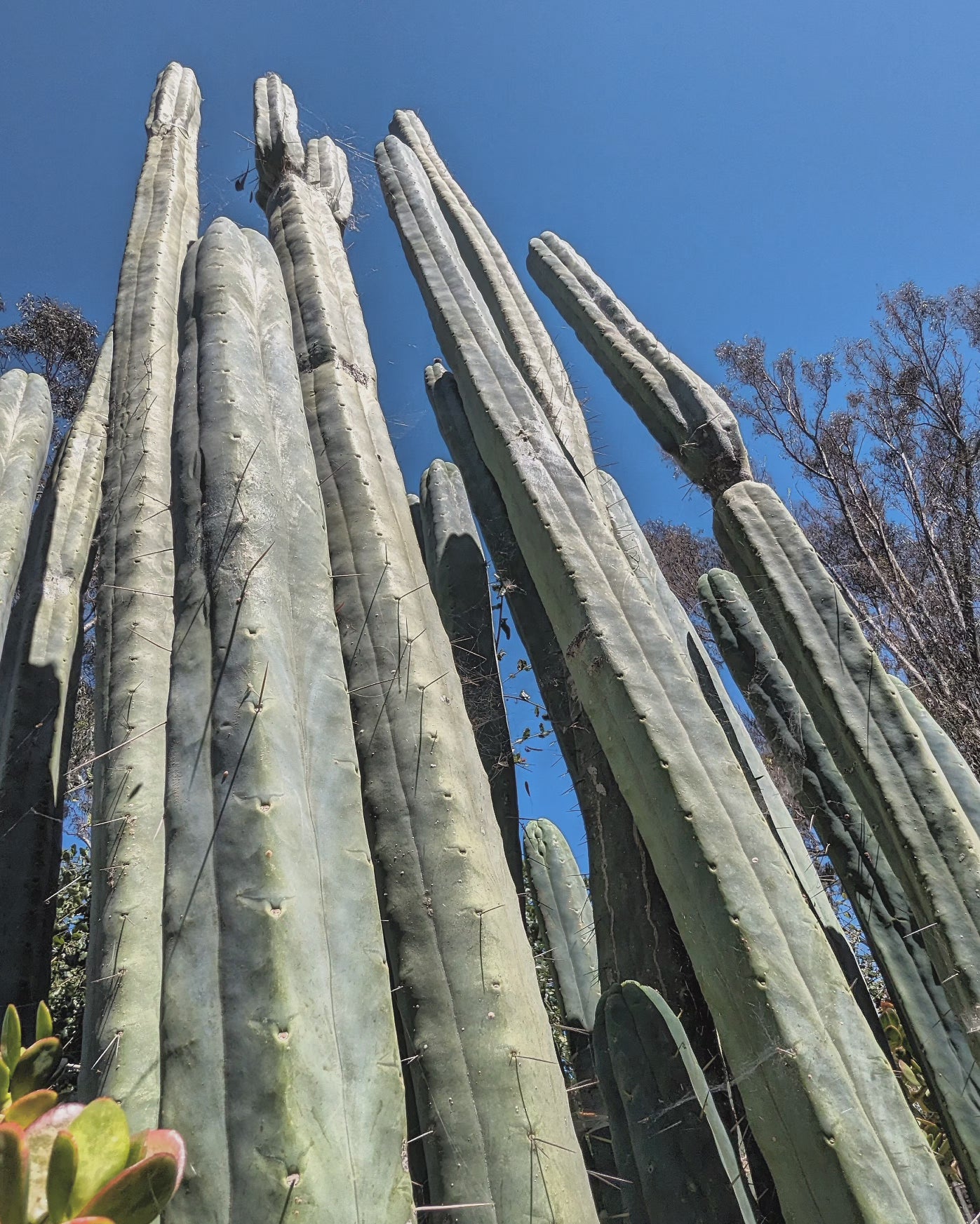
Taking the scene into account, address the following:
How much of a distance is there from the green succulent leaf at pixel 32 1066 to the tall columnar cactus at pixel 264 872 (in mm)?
220

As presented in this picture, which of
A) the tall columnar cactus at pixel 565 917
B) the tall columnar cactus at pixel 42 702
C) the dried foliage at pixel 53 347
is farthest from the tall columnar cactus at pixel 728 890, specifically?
the dried foliage at pixel 53 347

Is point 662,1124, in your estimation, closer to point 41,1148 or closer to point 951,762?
point 41,1148

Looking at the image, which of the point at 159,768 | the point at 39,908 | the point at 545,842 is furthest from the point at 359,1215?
the point at 545,842

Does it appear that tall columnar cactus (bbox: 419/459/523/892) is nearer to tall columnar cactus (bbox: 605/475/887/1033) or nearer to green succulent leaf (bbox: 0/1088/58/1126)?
tall columnar cactus (bbox: 605/475/887/1033)

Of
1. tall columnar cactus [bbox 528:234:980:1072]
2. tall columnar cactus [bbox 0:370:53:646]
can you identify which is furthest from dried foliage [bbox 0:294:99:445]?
tall columnar cactus [bbox 528:234:980:1072]

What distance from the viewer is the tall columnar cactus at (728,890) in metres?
2.01

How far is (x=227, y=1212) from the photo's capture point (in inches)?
47.8

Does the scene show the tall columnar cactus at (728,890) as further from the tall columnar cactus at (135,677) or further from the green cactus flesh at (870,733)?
the tall columnar cactus at (135,677)

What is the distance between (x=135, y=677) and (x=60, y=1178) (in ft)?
4.60

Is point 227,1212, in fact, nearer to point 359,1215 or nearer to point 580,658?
point 359,1215

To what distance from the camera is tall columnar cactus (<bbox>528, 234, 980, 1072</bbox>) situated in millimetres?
2844

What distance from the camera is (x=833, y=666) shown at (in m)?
3.44

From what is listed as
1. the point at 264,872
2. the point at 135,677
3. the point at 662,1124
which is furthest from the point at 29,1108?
the point at 662,1124

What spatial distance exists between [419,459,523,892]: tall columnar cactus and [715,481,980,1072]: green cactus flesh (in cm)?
125
